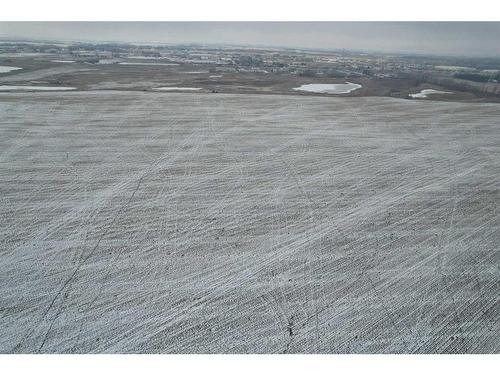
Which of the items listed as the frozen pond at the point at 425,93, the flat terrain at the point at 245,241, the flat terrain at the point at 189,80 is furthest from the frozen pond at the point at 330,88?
the flat terrain at the point at 245,241

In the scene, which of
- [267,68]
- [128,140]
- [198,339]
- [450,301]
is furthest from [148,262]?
[267,68]

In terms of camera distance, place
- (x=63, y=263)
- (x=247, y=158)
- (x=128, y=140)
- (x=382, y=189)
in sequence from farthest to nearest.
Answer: (x=128, y=140), (x=247, y=158), (x=382, y=189), (x=63, y=263)

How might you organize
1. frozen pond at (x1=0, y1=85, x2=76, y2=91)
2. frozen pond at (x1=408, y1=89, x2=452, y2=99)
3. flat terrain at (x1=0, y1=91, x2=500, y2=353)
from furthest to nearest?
frozen pond at (x1=408, y1=89, x2=452, y2=99) < frozen pond at (x1=0, y1=85, x2=76, y2=91) < flat terrain at (x1=0, y1=91, x2=500, y2=353)

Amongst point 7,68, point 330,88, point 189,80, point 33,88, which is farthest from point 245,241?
point 7,68

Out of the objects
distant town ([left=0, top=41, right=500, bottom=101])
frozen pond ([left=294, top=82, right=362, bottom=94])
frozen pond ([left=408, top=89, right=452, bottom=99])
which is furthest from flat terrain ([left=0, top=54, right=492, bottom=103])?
frozen pond ([left=294, top=82, right=362, bottom=94])

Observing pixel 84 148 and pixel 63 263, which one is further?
pixel 84 148

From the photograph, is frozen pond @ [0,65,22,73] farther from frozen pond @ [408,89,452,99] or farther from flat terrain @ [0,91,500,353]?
frozen pond @ [408,89,452,99]

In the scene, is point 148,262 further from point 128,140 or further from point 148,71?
point 148,71

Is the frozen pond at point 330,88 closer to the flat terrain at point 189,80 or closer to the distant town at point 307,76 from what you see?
the flat terrain at point 189,80
